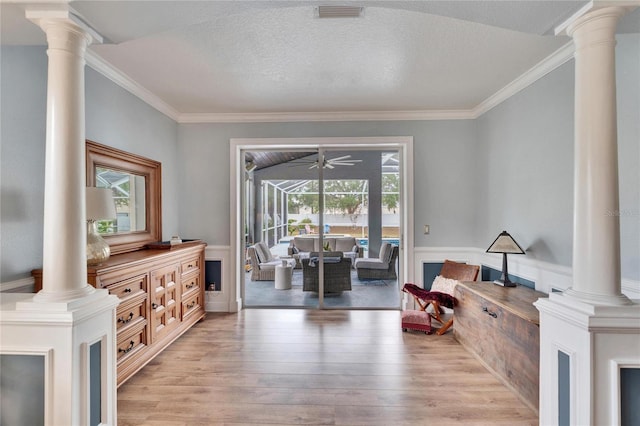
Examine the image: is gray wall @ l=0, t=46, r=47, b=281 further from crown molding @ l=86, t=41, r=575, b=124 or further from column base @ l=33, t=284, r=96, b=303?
crown molding @ l=86, t=41, r=575, b=124

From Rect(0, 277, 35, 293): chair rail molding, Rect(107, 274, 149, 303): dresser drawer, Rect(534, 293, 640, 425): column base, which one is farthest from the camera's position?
Rect(107, 274, 149, 303): dresser drawer

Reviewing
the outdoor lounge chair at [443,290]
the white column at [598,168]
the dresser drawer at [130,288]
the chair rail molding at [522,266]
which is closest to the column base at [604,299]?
the white column at [598,168]

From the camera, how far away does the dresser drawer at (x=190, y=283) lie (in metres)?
3.56

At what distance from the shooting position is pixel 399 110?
13.4 ft

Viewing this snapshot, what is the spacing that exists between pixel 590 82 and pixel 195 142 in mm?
4156

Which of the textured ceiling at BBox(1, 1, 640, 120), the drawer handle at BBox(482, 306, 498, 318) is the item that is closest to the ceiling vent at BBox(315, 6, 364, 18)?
the textured ceiling at BBox(1, 1, 640, 120)

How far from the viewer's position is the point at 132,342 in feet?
8.64

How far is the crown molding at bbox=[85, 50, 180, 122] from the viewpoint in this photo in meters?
2.69

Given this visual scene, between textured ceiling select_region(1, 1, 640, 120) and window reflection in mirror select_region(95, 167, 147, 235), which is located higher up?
textured ceiling select_region(1, 1, 640, 120)

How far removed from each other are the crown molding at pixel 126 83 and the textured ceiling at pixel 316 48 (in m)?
0.05

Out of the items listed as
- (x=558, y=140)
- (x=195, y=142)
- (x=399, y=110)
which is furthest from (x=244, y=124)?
(x=558, y=140)

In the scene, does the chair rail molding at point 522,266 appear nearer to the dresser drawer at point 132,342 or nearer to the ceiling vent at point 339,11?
the ceiling vent at point 339,11

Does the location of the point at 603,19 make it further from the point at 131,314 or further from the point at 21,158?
the point at 131,314

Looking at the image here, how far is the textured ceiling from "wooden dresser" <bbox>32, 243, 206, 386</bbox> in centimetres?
161
